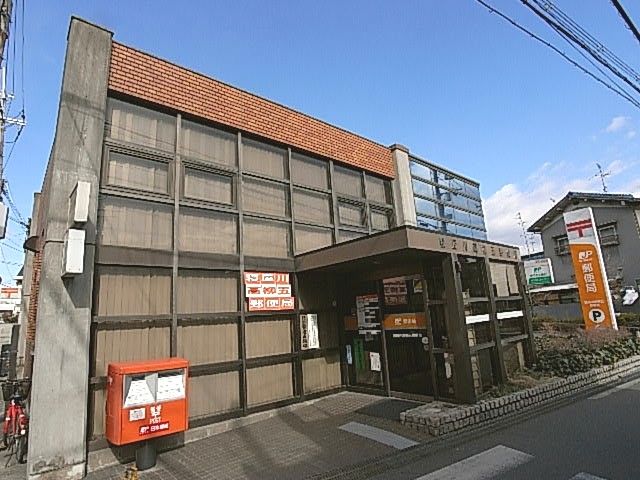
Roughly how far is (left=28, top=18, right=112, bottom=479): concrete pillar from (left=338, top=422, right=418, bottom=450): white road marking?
3.68 meters

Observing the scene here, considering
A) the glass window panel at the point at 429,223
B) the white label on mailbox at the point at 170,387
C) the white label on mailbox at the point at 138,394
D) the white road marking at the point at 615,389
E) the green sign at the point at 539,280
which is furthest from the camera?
the green sign at the point at 539,280

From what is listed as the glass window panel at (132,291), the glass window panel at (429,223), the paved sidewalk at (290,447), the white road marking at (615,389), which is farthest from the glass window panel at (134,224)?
the white road marking at (615,389)

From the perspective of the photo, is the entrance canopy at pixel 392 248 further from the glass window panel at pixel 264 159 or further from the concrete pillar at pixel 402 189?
the concrete pillar at pixel 402 189

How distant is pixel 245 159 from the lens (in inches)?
299

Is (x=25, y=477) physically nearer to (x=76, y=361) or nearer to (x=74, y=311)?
(x=76, y=361)

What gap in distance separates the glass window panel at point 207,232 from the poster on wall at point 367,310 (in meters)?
2.97

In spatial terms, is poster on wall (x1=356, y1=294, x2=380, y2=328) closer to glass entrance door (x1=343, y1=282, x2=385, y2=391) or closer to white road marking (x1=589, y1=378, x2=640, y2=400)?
glass entrance door (x1=343, y1=282, x2=385, y2=391)

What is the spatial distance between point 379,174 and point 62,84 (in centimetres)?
717

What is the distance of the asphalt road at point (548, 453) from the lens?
409 centimetres

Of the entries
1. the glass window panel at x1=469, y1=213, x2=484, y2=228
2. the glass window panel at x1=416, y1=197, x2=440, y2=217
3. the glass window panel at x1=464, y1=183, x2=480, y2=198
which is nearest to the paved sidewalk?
the glass window panel at x1=416, y1=197, x2=440, y2=217

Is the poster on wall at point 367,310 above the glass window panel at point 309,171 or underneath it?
underneath

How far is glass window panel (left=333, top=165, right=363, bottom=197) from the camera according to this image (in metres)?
9.17

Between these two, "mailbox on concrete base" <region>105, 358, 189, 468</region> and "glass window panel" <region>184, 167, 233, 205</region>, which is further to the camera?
"glass window panel" <region>184, 167, 233, 205</region>

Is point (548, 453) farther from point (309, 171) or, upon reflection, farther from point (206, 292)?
point (309, 171)
